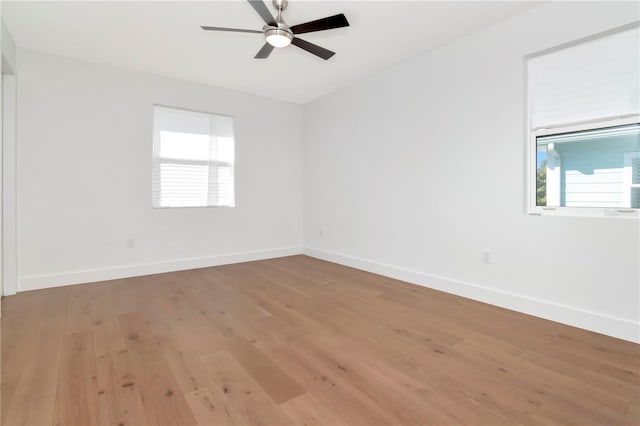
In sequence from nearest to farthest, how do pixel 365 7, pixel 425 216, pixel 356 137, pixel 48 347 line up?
pixel 48 347, pixel 365 7, pixel 425 216, pixel 356 137

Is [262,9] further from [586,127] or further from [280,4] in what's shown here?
[586,127]

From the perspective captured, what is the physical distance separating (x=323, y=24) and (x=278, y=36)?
388 mm

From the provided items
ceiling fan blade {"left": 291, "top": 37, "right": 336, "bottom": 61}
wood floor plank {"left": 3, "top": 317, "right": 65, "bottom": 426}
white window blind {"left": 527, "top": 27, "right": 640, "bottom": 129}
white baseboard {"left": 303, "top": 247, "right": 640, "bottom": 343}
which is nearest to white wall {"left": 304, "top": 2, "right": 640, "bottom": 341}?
white baseboard {"left": 303, "top": 247, "right": 640, "bottom": 343}

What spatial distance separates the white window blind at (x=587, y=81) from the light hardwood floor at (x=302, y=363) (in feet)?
5.81

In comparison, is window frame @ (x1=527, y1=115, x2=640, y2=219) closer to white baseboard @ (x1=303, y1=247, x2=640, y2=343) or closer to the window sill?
the window sill

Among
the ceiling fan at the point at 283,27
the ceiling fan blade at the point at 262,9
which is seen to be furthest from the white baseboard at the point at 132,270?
the ceiling fan blade at the point at 262,9

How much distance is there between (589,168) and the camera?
2.55 metres

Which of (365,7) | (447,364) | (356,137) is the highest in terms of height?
(365,7)

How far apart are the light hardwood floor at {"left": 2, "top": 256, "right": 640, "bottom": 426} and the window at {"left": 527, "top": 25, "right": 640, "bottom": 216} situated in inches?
43.2

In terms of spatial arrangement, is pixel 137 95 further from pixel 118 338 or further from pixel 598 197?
pixel 598 197

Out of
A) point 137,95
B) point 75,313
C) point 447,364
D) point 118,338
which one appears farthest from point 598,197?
point 137,95

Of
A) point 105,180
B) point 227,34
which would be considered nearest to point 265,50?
point 227,34

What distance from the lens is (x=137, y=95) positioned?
4012 millimetres

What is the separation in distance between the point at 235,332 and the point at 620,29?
3728 millimetres
